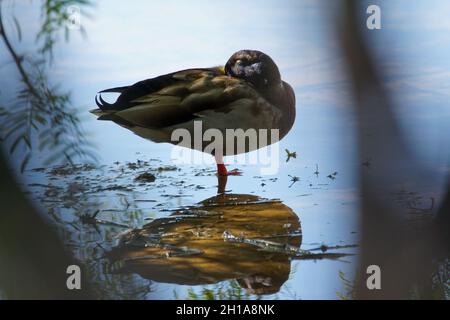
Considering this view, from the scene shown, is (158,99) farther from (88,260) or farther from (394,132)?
(394,132)

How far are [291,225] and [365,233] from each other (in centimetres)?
24

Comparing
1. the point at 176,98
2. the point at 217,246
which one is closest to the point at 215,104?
the point at 176,98

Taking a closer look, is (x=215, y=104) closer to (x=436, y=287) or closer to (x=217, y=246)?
(x=217, y=246)

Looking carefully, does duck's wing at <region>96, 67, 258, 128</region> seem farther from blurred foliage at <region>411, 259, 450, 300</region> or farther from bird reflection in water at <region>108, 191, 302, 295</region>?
blurred foliage at <region>411, 259, 450, 300</region>

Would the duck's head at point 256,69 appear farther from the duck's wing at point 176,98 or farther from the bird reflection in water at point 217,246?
the bird reflection in water at point 217,246

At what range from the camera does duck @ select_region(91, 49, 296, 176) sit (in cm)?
224

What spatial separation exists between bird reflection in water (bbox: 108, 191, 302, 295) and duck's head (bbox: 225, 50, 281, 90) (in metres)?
0.44

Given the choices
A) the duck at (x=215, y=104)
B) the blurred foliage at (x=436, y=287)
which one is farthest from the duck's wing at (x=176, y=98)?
Result: the blurred foliage at (x=436, y=287)

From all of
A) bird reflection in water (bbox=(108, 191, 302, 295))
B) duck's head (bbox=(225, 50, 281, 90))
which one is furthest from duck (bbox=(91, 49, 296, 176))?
bird reflection in water (bbox=(108, 191, 302, 295))

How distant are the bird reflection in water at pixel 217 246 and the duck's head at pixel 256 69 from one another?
0.44 m

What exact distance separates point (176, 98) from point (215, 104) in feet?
0.47

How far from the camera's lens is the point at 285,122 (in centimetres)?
230

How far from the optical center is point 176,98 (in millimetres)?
2260
